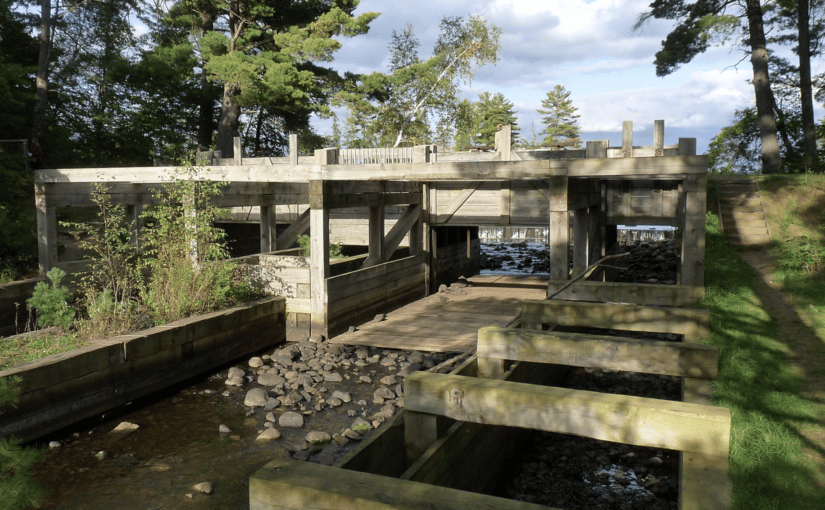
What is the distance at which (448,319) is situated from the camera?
12.2m

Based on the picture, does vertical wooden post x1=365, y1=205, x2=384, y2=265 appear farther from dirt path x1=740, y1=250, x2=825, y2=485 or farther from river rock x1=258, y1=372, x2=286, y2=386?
dirt path x1=740, y1=250, x2=825, y2=485

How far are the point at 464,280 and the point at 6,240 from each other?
10918 mm

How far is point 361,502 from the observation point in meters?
2.86

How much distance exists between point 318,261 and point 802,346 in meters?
7.08

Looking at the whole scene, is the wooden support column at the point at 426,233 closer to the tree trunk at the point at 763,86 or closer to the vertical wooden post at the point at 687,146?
the vertical wooden post at the point at 687,146

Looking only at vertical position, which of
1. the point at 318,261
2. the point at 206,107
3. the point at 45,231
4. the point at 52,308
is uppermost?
the point at 206,107

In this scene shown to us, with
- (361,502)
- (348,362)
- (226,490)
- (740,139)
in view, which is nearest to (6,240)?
(348,362)

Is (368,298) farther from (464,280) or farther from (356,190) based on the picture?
(464,280)

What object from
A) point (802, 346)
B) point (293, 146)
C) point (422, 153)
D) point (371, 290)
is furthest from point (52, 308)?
point (802, 346)

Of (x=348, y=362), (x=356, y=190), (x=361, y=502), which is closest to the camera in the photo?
(x=361, y=502)

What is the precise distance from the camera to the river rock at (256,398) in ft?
24.9

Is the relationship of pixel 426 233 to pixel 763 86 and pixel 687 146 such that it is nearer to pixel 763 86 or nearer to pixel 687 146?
pixel 687 146

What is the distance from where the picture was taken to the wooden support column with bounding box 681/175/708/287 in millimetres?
9555

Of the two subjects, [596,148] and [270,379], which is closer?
[270,379]
